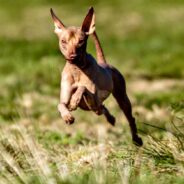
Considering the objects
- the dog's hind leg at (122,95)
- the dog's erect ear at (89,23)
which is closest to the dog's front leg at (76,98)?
the dog's erect ear at (89,23)

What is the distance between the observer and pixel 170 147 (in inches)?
270

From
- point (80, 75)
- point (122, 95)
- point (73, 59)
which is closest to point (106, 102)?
point (122, 95)

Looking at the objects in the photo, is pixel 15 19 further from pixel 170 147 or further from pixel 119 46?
pixel 170 147

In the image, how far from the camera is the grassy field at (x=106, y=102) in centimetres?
650

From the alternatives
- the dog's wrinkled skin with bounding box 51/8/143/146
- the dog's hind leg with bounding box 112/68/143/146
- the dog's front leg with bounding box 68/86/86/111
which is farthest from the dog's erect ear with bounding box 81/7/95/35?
the dog's hind leg with bounding box 112/68/143/146

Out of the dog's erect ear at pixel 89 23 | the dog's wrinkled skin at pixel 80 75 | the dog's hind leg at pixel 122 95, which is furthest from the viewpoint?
the dog's hind leg at pixel 122 95

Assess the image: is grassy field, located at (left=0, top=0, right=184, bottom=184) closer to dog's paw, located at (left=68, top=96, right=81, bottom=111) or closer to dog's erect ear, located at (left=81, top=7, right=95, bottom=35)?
dog's paw, located at (left=68, top=96, right=81, bottom=111)

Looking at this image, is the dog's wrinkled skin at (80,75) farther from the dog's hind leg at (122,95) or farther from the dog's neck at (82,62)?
the dog's hind leg at (122,95)

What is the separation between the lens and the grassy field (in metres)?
6.50

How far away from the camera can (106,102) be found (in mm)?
13383

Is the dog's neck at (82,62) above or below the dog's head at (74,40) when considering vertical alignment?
below

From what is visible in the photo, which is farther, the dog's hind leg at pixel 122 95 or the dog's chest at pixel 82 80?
the dog's hind leg at pixel 122 95

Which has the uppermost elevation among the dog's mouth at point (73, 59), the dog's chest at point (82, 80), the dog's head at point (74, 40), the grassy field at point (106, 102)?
the dog's head at point (74, 40)

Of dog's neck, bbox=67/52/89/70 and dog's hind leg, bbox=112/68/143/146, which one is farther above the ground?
dog's neck, bbox=67/52/89/70
